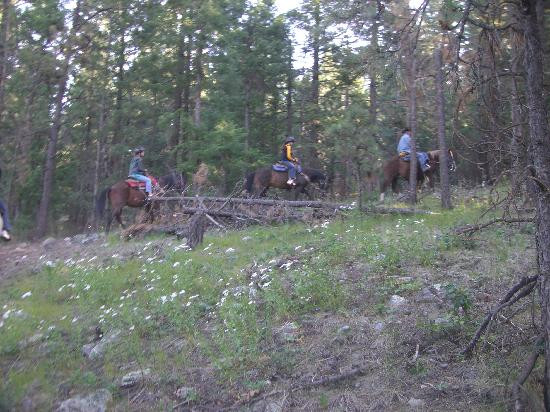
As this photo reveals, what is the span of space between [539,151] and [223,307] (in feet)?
15.6

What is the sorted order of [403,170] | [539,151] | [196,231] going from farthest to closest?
[403,170]
[196,231]
[539,151]

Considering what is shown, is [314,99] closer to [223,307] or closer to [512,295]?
[223,307]

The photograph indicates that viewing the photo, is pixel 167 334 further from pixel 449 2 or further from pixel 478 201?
pixel 478 201

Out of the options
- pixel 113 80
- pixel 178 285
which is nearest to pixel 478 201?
pixel 178 285

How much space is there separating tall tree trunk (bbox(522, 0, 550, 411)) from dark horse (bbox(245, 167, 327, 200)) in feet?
52.4

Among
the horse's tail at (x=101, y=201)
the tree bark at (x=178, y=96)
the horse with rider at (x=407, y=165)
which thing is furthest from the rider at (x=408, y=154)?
the tree bark at (x=178, y=96)

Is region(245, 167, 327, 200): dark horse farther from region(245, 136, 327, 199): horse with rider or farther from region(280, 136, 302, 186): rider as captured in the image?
region(280, 136, 302, 186): rider

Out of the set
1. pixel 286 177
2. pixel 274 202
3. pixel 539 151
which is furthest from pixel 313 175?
pixel 539 151

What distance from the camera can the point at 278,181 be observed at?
2123cm

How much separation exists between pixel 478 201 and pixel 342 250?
6.88 metres

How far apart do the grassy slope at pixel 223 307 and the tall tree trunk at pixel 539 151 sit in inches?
44.7

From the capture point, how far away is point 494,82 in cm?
570

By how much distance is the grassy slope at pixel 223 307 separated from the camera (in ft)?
21.1

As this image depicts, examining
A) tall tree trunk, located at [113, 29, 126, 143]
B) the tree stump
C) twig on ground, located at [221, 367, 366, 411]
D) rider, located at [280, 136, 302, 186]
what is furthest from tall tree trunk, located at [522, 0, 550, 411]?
tall tree trunk, located at [113, 29, 126, 143]
